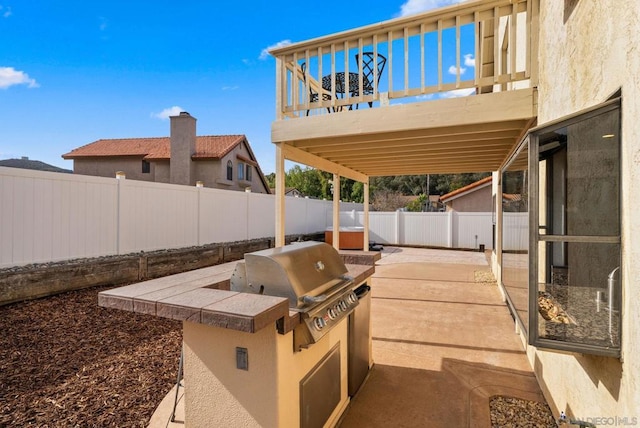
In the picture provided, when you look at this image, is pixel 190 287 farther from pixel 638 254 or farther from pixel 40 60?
pixel 40 60

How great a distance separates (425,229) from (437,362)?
35.0ft

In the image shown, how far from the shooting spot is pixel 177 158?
17203 millimetres

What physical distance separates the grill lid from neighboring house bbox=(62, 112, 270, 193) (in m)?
14.9

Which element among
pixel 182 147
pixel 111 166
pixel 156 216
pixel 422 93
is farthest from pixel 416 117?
pixel 111 166

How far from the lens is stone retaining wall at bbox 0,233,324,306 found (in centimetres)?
458

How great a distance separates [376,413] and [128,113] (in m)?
27.7

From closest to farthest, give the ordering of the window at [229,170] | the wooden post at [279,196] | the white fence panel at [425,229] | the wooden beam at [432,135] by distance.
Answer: the wooden beam at [432,135] < the wooden post at [279,196] < the white fence panel at [425,229] < the window at [229,170]

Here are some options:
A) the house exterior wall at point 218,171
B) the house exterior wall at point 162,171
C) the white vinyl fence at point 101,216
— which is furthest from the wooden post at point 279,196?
the house exterior wall at point 162,171

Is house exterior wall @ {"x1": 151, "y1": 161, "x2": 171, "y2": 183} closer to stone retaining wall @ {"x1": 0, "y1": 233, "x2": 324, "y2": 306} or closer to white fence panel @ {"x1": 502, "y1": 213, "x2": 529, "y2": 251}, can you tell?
stone retaining wall @ {"x1": 0, "y1": 233, "x2": 324, "y2": 306}

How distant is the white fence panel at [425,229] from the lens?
13.2 meters

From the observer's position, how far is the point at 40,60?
13.1 metres

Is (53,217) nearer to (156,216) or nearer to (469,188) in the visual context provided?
(156,216)

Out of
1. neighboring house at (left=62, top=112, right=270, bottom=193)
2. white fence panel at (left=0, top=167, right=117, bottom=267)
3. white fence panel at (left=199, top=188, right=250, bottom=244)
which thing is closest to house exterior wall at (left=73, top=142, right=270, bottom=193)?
neighboring house at (left=62, top=112, right=270, bottom=193)

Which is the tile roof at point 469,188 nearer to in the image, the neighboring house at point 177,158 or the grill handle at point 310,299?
the neighboring house at point 177,158
